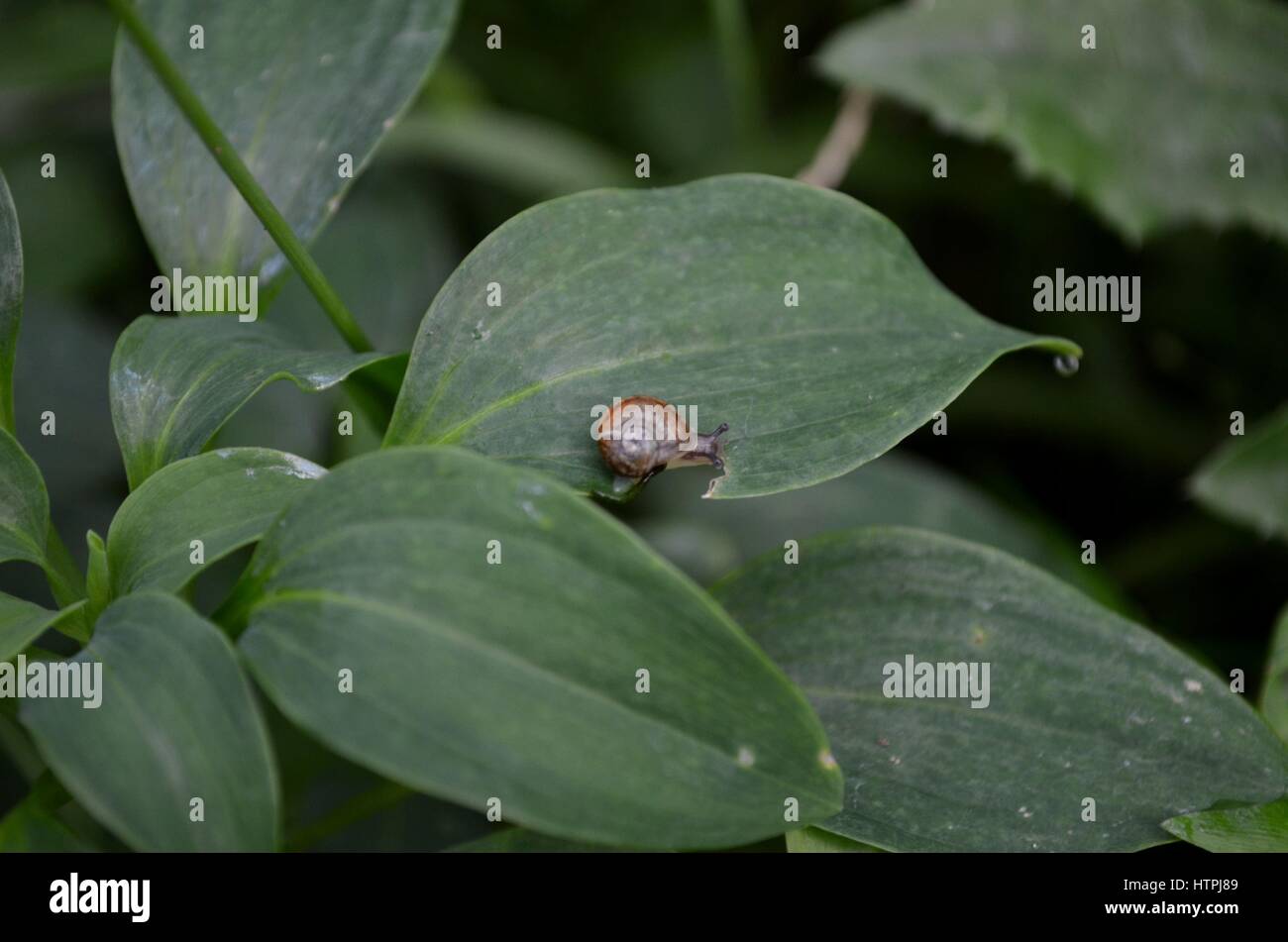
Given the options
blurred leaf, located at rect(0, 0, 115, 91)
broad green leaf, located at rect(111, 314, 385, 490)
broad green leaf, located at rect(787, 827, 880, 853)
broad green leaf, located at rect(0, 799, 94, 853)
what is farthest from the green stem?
blurred leaf, located at rect(0, 0, 115, 91)

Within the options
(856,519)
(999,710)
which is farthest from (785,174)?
(999,710)

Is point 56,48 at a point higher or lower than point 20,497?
higher

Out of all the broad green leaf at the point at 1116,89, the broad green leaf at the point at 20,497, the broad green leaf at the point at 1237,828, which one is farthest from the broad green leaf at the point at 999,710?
the broad green leaf at the point at 1116,89

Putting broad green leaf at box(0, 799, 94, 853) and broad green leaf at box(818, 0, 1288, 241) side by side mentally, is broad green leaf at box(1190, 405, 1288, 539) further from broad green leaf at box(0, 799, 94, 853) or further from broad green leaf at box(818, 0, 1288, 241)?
broad green leaf at box(0, 799, 94, 853)

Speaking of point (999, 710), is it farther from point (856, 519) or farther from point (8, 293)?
point (8, 293)

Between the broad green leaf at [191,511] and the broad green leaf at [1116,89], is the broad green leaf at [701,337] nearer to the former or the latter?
the broad green leaf at [191,511]

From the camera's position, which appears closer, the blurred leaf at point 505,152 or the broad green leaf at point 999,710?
the broad green leaf at point 999,710
